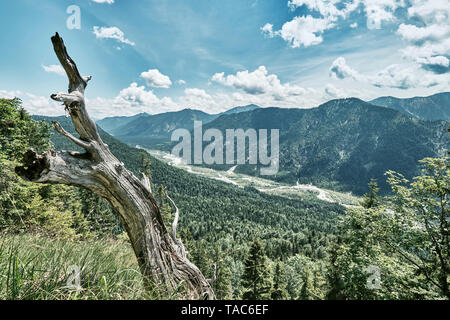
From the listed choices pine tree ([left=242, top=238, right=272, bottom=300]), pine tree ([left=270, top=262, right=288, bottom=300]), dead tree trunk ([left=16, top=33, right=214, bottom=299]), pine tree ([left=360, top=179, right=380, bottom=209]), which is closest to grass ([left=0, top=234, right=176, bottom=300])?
dead tree trunk ([left=16, top=33, right=214, bottom=299])

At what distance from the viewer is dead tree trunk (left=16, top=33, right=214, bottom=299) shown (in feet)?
8.73

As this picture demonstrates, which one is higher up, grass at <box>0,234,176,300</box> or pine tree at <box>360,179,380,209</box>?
grass at <box>0,234,176,300</box>

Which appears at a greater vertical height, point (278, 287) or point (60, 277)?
point (60, 277)

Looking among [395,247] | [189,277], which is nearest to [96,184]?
[189,277]

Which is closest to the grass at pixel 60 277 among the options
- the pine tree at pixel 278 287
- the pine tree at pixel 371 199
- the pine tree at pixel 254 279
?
the pine tree at pixel 254 279

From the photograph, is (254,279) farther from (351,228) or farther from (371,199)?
(351,228)

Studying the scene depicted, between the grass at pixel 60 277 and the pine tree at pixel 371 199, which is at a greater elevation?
the grass at pixel 60 277

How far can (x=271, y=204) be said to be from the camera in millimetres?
170375

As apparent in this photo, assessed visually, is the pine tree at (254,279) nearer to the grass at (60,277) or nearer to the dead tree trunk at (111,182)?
the dead tree trunk at (111,182)

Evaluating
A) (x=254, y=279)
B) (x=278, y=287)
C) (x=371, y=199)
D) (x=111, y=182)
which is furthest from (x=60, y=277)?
(x=278, y=287)

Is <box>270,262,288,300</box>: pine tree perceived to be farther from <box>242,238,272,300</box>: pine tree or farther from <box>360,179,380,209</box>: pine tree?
<box>360,179,380,209</box>: pine tree

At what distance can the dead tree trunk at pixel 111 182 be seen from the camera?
266 centimetres

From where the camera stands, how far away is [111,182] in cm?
308
